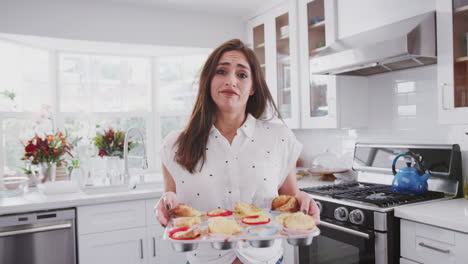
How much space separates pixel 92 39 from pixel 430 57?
8.52ft

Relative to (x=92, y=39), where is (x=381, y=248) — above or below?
below

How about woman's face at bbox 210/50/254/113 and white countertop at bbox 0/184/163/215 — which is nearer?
woman's face at bbox 210/50/254/113

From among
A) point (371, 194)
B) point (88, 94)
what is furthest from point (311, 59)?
point (88, 94)

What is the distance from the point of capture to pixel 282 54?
3.19 m

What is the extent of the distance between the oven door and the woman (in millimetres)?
791

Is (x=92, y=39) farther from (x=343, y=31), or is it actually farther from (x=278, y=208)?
(x=278, y=208)

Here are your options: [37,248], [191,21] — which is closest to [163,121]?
[191,21]

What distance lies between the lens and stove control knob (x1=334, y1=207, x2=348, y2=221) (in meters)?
2.08

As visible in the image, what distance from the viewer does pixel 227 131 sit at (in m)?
1.49

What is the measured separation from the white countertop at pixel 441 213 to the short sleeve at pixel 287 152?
2.38 ft

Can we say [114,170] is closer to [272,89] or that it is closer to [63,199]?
[63,199]

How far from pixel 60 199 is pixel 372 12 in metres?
2.46

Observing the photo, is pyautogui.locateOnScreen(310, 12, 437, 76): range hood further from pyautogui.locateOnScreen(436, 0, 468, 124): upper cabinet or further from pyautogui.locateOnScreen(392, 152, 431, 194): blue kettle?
pyautogui.locateOnScreen(392, 152, 431, 194): blue kettle

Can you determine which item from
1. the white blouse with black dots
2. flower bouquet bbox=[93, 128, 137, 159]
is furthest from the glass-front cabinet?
flower bouquet bbox=[93, 128, 137, 159]
